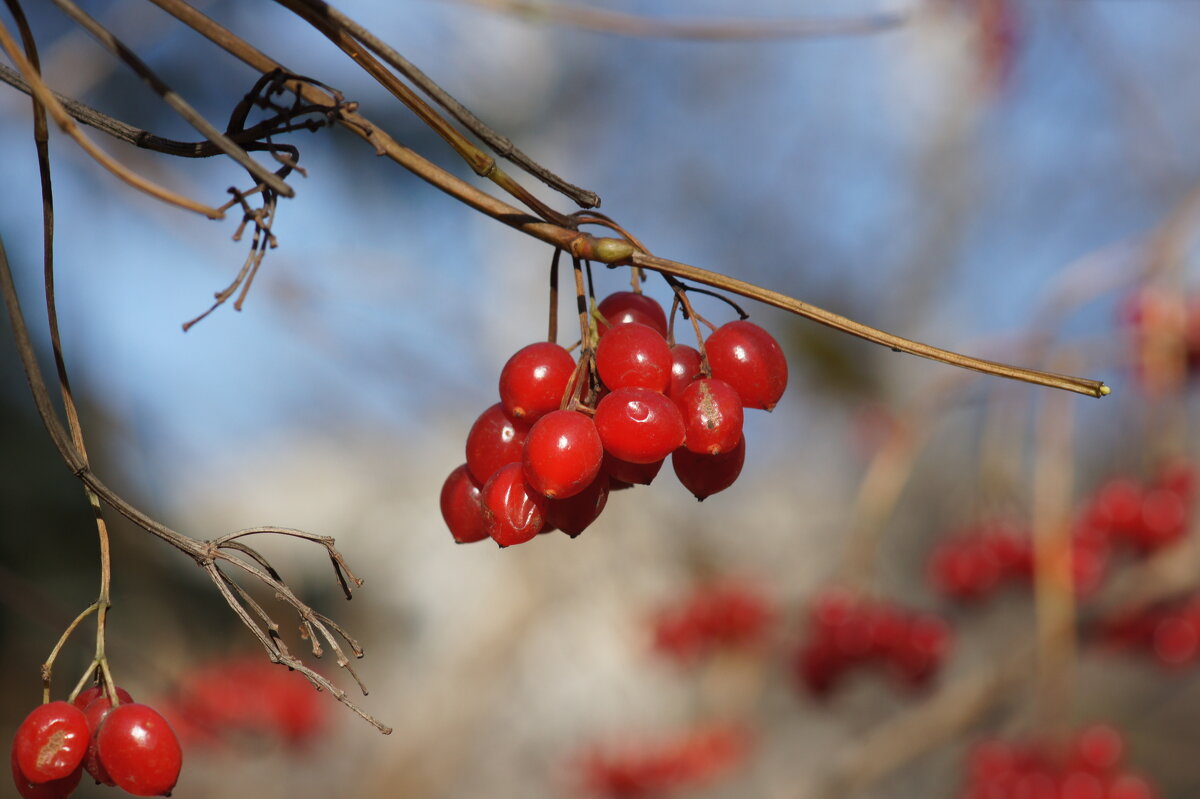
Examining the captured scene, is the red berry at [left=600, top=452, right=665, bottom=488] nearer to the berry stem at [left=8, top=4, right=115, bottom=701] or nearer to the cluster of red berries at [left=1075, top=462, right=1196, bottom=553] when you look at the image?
the berry stem at [left=8, top=4, right=115, bottom=701]

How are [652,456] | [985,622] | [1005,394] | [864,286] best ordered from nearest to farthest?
[652,456], [1005,394], [985,622], [864,286]

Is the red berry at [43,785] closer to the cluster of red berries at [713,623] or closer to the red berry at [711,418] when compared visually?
the red berry at [711,418]

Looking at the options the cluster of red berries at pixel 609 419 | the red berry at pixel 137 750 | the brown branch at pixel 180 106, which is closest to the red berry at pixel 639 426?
the cluster of red berries at pixel 609 419

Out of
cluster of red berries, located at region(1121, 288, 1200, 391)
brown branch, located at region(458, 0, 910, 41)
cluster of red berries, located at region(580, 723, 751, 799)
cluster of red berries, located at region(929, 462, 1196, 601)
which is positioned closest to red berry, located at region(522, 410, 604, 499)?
brown branch, located at region(458, 0, 910, 41)

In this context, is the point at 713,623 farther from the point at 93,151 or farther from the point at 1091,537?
the point at 93,151

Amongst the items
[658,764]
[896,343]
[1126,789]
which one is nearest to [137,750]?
[896,343]

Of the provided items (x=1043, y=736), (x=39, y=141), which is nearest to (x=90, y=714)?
(x=39, y=141)

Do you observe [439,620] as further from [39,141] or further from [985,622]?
[39,141]
